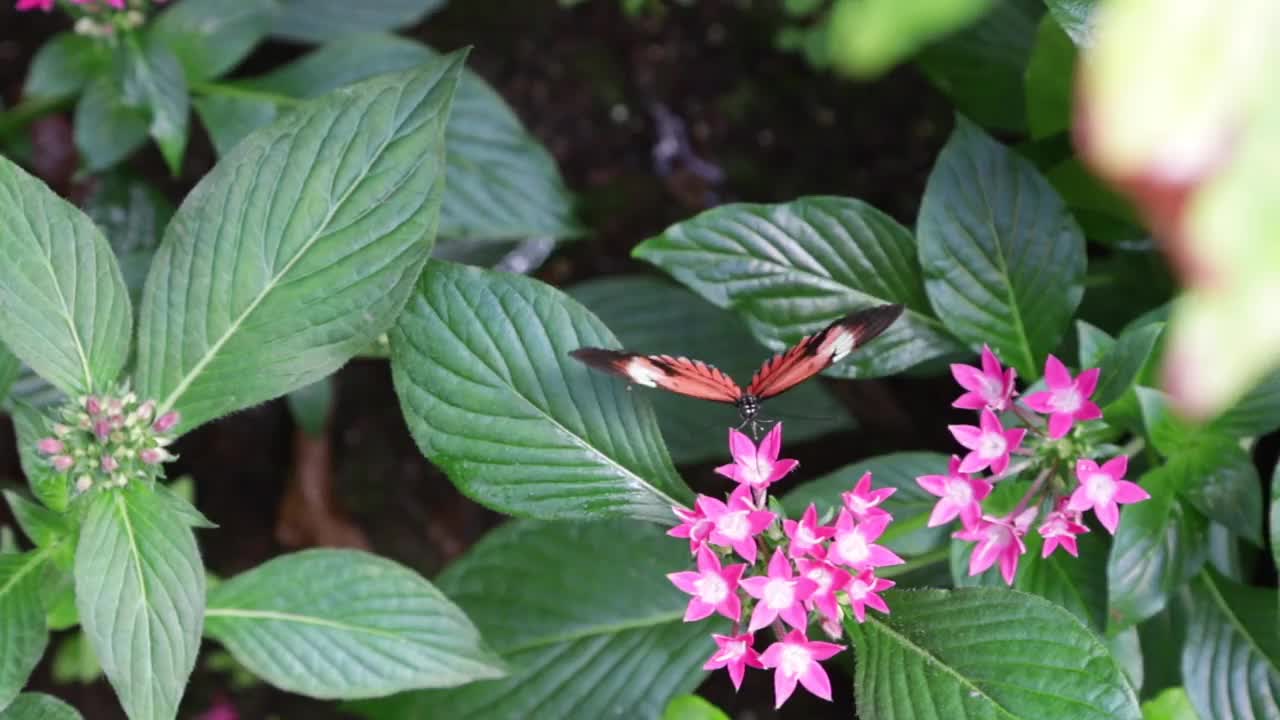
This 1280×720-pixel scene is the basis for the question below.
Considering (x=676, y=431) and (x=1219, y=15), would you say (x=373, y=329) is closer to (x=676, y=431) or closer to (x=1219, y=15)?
(x=676, y=431)

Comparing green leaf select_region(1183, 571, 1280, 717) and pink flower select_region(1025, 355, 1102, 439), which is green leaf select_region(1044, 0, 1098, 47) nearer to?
pink flower select_region(1025, 355, 1102, 439)

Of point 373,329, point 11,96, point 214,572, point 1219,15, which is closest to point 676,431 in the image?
point 373,329

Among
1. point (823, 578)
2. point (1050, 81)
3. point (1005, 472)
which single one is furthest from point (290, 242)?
point (1050, 81)

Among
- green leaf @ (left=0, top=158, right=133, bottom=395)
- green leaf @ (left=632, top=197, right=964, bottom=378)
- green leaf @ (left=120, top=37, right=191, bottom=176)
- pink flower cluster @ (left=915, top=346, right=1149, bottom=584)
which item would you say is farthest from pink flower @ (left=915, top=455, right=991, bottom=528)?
green leaf @ (left=120, top=37, right=191, bottom=176)

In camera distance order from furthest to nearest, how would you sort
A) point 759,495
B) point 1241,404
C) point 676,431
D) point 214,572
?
point 214,572 < point 676,431 < point 1241,404 < point 759,495

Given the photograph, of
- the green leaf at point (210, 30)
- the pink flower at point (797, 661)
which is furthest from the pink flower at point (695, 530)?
the green leaf at point (210, 30)

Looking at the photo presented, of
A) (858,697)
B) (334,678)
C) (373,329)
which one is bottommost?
(334,678)

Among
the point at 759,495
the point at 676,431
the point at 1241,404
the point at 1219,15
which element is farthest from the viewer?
the point at 676,431
